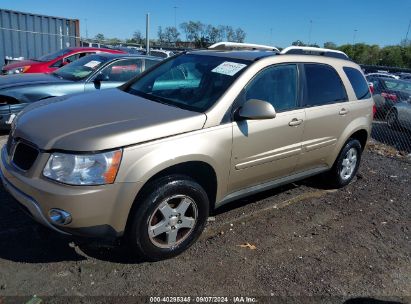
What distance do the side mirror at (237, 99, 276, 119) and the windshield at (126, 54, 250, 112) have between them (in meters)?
0.26

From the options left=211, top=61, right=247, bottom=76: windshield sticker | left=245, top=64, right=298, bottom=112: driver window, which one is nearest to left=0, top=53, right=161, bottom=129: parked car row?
left=211, top=61, right=247, bottom=76: windshield sticker

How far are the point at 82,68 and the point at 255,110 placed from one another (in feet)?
15.5

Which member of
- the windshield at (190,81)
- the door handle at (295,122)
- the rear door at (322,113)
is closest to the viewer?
the windshield at (190,81)

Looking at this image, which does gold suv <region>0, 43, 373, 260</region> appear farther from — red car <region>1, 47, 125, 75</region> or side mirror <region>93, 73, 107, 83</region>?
red car <region>1, 47, 125, 75</region>

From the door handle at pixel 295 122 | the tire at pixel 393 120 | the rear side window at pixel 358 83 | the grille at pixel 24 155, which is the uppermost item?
the rear side window at pixel 358 83

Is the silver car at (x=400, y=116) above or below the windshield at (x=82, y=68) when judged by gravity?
below

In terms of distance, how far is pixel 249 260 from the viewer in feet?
11.7

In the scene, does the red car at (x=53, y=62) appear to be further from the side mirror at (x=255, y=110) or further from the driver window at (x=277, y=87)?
the side mirror at (x=255, y=110)

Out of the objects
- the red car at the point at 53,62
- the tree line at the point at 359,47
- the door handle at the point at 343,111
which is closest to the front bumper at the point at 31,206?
the door handle at the point at 343,111

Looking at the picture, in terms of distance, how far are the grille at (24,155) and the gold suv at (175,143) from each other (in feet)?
0.04

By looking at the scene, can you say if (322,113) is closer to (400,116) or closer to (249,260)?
(249,260)

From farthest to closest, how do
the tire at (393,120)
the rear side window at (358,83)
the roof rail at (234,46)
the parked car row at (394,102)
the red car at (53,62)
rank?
the red car at (53,62) < the tire at (393,120) < the parked car row at (394,102) < the rear side window at (358,83) < the roof rail at (234,46)

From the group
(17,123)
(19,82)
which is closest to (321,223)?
(17,123)

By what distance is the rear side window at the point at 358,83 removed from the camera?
520 cm
